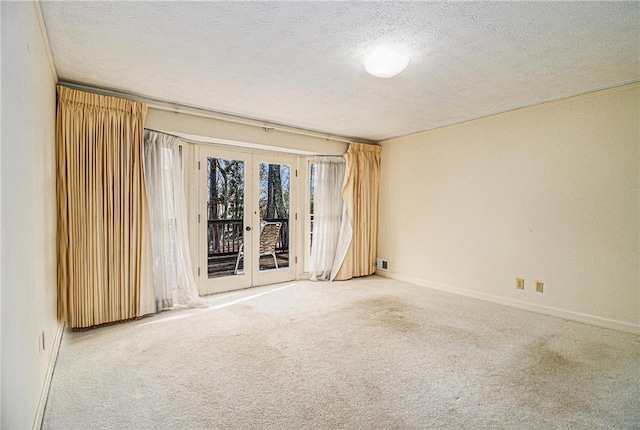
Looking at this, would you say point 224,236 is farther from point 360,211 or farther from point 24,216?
point 24,216

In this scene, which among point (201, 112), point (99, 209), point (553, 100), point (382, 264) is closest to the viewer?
point (99, 209)

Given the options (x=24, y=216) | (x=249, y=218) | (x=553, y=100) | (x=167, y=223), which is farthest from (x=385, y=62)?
(x=249, y=218)

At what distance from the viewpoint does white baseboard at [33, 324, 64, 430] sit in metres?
1.75

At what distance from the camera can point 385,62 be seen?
2359 mm

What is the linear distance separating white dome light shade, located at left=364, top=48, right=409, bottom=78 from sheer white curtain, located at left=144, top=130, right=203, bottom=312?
245cm

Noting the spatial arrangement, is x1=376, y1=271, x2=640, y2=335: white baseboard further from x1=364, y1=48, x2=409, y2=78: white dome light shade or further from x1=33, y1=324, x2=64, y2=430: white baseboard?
x1=33, y1=324, x2=64, y2=430: white baseboard

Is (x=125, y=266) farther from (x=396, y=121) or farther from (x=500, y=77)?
(x=500, y=77)

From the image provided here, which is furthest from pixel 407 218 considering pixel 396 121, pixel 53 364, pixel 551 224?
pixel 53 364

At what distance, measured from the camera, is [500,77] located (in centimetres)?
282

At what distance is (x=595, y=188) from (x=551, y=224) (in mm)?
531

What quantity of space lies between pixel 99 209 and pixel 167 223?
0.68m

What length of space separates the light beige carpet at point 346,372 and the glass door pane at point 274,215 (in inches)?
51.9

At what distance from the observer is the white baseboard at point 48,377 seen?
1.75 metres

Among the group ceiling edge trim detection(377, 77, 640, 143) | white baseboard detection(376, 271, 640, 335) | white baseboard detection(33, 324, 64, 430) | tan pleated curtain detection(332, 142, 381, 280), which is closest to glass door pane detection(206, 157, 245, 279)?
tan pleated curtain detection(332, 142, 381, 280)
